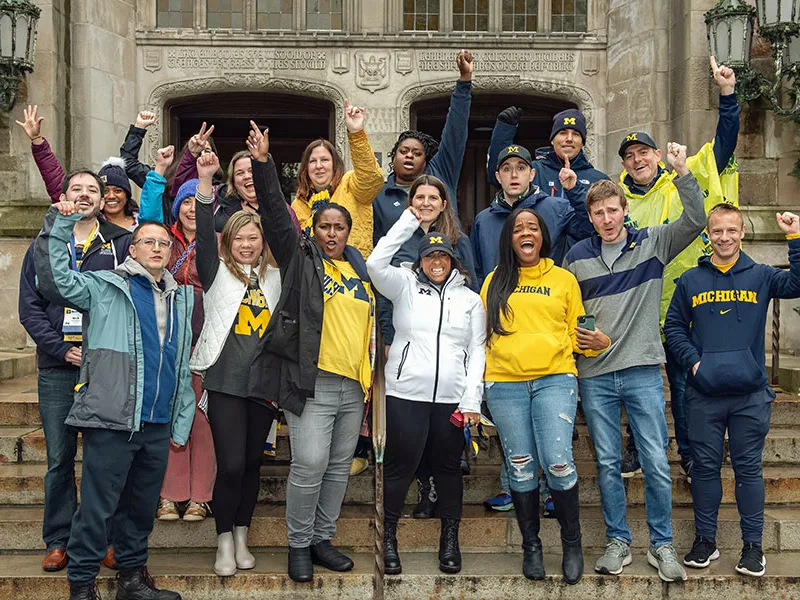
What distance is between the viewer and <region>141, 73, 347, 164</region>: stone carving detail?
32.7ft

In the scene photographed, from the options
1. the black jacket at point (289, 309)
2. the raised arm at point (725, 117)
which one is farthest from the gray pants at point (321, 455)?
the raised arm at point (725, 117)

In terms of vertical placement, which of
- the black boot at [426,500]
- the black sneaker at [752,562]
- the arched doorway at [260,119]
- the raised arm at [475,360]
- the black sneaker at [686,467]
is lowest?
the black sneaker at [752,562]

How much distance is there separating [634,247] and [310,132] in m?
8.76

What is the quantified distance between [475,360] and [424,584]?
1304 mm

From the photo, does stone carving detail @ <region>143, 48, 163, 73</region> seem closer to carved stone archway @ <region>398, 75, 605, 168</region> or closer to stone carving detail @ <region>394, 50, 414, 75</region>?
stone carving detail @ <region>394, 50, 414, 75</region>

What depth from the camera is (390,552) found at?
4715 mm

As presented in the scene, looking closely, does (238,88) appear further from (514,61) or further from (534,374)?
(534,374)

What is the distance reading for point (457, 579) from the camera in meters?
4.70

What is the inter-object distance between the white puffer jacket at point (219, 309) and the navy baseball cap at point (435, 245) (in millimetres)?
850

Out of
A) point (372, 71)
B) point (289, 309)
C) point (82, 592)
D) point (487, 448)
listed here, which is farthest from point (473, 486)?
point (372, 71)

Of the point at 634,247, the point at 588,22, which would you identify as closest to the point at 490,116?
the point at 588,22

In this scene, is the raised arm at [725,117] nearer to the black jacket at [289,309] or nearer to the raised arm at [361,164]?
the raised arm at [361,164]

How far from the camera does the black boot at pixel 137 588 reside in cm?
436

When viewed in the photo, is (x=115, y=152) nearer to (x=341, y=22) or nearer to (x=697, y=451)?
(x=341, y=22)
